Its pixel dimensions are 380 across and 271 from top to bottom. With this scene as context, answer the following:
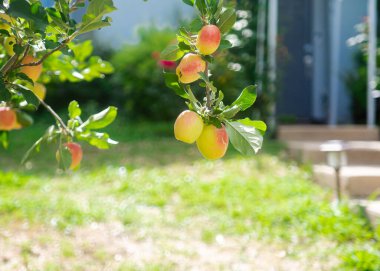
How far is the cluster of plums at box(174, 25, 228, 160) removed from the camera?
1.20 meters

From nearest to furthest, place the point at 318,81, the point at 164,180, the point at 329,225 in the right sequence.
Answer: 1. the point at 329,225
2. the point at 164,180
3. the point at 318,81

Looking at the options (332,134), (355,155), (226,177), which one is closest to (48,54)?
(226,177)

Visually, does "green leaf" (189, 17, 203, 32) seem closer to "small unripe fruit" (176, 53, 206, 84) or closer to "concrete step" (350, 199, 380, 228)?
"small unripe fruit" (176, 53, 206, 84)

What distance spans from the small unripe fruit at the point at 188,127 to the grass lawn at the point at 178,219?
2.09m

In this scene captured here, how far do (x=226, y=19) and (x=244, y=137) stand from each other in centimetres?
31

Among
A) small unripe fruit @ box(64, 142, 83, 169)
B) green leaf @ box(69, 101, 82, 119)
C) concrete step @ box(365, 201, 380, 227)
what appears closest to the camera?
small unripe fruit @ box(64, 142, 83, 169)

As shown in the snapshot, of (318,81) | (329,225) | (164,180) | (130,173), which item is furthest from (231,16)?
(318,81)

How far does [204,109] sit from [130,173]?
393 cm

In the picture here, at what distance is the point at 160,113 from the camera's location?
782 cm

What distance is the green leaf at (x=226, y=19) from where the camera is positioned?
129 centimetres

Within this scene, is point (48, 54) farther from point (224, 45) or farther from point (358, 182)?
point (358, 182)

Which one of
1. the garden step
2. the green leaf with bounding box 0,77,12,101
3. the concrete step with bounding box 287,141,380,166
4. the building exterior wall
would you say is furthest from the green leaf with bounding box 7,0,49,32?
the building exterior wall

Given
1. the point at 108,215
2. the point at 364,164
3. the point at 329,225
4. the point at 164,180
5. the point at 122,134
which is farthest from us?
the point at 122,134

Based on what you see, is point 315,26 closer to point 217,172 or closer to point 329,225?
point 217,172
